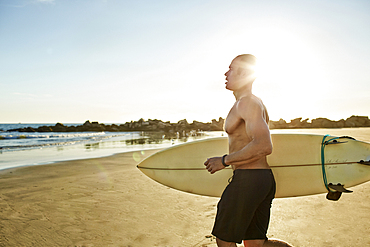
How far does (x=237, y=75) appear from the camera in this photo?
1.81m

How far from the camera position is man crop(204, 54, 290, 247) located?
154 cm

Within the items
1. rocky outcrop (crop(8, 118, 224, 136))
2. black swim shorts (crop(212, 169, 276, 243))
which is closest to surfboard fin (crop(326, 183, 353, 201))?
black swim shorts (crop(212, 169, 276, 243))

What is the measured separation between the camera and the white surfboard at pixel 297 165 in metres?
2.81

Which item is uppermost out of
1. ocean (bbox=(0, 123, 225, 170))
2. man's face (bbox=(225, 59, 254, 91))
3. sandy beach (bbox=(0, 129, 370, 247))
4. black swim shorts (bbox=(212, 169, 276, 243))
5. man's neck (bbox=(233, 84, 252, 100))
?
man's face (bbox=(225, 59, 254, 91))

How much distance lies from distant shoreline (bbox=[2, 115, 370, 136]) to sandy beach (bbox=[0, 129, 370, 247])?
3214 centimetres

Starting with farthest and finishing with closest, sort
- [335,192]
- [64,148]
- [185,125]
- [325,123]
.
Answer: [185,125]
[325,123]
[64,148]
[335,192]

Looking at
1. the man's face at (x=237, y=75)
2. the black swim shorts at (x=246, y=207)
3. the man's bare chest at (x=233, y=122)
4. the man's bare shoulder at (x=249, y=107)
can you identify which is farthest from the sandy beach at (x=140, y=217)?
the man's face at (x=237, y=75)

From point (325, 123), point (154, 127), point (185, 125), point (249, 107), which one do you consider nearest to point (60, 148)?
point (249, 107)

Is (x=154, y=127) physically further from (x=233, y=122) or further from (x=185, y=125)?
(x=233, y=122)

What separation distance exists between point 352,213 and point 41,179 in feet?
22.2

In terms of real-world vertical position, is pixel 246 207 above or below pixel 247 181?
below

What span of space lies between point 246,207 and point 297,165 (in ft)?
5.35

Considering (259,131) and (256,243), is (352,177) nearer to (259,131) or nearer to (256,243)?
(256,243)

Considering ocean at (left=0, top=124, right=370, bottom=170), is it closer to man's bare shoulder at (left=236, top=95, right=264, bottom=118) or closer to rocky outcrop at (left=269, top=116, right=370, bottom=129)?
man's bare shoulder at (left=236, top=95, right=264, bottom=118)
